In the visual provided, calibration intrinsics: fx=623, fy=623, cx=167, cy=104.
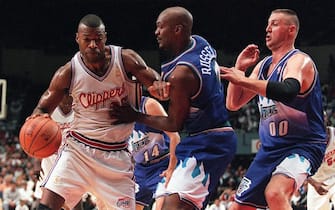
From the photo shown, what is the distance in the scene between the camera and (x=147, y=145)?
6562 millimetres

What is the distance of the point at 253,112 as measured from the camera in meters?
20.7

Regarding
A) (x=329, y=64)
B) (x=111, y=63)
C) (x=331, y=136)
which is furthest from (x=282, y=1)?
(x=111, y=63)

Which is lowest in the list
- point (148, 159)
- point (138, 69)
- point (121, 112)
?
point (148, 159)

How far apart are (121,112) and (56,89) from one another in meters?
0.55

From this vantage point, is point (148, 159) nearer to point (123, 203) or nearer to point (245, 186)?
point (123, 203)

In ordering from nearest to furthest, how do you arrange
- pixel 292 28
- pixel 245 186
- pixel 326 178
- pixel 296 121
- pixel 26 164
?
pixel 296 121, pixel 245 186, pixel 292 28, pixel 326 178, pixel 26 164

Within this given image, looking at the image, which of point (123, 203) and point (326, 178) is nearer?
point (123, 203)

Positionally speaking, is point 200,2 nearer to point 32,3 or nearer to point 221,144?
point 32,3

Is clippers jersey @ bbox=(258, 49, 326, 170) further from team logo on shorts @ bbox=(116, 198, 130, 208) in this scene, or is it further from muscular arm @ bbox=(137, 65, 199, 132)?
team logo on shorts @ bbox=(116, 198, 130, 208)

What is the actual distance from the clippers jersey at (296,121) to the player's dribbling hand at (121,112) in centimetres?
113

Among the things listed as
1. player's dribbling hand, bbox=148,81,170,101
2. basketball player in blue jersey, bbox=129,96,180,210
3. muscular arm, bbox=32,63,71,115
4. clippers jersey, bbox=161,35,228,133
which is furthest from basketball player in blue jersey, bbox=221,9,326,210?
basketball player in blue jersey, bbox=129,96,180,210

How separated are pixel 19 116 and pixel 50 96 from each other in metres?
17.1

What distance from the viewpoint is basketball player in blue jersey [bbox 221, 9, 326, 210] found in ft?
15.3

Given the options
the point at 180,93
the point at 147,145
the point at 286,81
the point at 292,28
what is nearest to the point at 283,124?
the point at 286,81
